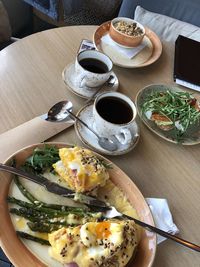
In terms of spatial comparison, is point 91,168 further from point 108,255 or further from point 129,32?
point 129,32

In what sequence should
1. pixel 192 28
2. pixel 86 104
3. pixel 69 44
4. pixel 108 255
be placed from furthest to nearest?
1. pixel 192 28
2. pixel 69 44
3. pixel 86 104
4. pixel 108 255

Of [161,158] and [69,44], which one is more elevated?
[69,44]

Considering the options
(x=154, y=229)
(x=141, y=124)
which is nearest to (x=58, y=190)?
(x=154, y=229)

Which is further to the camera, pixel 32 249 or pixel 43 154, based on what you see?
pixel 43 154

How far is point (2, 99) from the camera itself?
3.08 feet

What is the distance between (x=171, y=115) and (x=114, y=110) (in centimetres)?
20

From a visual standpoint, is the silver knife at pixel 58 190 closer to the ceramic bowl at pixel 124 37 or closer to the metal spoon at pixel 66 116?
the metal spoon at pixel 66 116

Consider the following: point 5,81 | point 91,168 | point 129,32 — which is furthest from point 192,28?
point 91,168

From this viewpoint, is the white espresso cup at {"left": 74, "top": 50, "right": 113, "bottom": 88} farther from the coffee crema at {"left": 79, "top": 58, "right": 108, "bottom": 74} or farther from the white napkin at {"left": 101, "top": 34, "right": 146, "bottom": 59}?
the white napkin at {"left": 101, "top": 34, "right": 146, "bottom": 59}

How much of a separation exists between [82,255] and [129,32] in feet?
2.65

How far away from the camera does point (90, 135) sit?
2.94ft

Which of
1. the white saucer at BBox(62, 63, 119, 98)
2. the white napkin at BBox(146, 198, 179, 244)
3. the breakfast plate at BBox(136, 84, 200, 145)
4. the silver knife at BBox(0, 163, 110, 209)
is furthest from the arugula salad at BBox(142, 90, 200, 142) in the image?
the silver knife at BBox(0, 163, 110, 209)

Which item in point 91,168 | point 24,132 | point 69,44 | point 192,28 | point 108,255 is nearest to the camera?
point 108,255

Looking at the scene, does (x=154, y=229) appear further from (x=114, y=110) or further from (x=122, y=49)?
(x=122, y=49)
